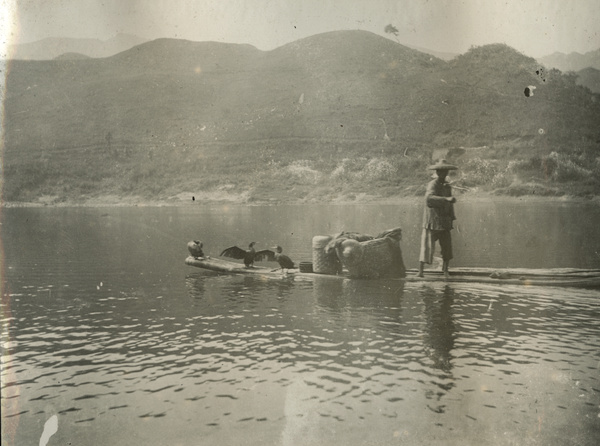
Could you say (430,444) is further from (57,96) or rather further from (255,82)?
(255,82)

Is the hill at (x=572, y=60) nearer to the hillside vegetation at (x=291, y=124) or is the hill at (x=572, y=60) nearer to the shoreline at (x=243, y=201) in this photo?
the hillside vegetation at (x=291, y=124)

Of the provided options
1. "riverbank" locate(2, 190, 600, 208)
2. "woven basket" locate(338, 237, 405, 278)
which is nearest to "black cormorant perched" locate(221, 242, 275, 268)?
"woven basket" locate(338, 237, 405, 278)

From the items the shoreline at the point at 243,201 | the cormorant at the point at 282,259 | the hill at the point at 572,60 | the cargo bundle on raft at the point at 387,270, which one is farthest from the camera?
the shoreline at the point at 243,201

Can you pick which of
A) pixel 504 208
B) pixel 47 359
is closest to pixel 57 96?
pixel 504 208

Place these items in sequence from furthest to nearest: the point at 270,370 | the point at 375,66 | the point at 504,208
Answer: the point at 375,66 < the point at 504,208 < the point at 270,370

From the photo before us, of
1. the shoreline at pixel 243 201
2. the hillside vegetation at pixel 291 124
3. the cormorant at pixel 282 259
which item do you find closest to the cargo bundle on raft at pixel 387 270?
the cormorant at pixel 282 259

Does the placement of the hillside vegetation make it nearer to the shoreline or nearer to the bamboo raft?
the shoreline
